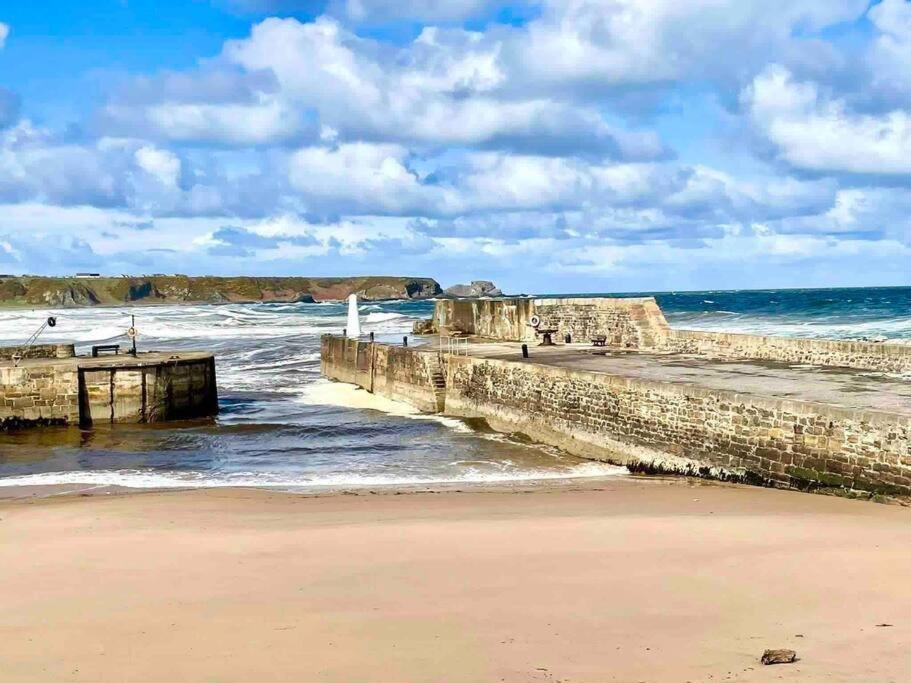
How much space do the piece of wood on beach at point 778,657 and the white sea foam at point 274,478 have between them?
7447mm

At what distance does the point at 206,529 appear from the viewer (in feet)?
28.2

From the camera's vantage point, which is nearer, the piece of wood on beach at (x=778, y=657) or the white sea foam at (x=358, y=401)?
the piece of wood on beach at (x=778, y=657)

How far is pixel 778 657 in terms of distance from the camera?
4707 mm

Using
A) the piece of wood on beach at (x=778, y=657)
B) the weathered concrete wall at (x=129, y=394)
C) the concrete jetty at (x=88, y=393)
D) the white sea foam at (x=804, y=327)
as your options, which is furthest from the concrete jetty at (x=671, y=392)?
the white sea foam at (x=804, y=327)

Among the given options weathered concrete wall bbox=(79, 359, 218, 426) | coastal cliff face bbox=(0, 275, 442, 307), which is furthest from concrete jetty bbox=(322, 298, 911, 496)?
coastal cliff face bbox=(0, 275, 442, 307)

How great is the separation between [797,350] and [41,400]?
1522cm

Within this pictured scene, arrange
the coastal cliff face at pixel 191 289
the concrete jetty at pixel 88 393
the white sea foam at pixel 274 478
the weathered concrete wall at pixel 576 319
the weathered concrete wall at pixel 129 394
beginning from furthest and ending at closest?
the coastal cliff face at pixel 191 289 < the weathered concrete wall at pixel 576 319 < the weathered concrete wall at pixel 129 394 < the concrete jetty at pixel 88 393 < the white sea foam at pixel 274 478

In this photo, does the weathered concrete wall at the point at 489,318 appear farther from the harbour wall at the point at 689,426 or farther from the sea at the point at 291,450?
the harbour wall at the point at 689,426

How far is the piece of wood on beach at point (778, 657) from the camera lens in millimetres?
4691

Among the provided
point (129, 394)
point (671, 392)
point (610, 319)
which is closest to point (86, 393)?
point (129, 394)

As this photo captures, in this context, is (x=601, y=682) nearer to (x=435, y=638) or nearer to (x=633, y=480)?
(x=435, y=638)

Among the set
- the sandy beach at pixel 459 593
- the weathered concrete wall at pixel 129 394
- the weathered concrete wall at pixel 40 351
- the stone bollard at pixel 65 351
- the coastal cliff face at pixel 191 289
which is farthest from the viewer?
the coastal cliff face at pixel 191 289

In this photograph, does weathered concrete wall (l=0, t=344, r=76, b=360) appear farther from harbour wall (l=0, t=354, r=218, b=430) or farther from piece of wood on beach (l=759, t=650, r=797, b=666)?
piece of wood on beach (l=759, t=650, r=797, b=666)

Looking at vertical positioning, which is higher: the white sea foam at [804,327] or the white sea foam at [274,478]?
the white sea foam at [804,327]
